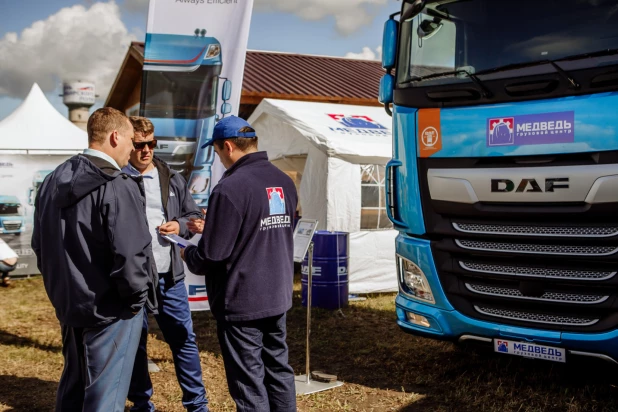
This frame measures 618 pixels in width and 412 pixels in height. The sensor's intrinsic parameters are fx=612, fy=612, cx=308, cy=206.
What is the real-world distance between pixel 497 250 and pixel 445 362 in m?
1.88

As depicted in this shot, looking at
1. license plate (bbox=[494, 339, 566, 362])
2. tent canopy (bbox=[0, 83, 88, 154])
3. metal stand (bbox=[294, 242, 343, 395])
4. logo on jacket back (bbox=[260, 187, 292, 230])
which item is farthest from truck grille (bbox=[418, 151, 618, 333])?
tent canopy (bbox=[0, 83, 88, 154])

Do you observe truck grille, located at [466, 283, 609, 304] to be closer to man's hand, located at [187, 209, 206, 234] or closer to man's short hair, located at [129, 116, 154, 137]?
man's hand, located at [187, 209, 206, 234]

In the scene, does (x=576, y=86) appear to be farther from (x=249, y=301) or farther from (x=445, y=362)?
(x=445, y=362)

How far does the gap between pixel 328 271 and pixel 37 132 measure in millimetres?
6918

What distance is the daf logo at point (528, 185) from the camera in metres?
3.95

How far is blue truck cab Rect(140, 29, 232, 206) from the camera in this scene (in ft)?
19.7

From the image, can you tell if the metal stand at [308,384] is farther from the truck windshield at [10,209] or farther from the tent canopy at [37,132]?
the truck windshield at [10,209]

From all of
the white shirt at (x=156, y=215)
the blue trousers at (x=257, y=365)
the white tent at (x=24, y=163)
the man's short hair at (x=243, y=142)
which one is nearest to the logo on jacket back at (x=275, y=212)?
the man's short hair at (x=243, y=142)

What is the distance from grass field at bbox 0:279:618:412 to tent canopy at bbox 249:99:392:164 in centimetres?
288

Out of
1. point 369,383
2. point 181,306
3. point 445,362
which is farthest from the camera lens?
point 445,362

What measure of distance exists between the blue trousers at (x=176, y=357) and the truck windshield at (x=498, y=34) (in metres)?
2.48

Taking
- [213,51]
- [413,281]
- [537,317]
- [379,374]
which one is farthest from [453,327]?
[213,51]

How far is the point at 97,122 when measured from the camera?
3.15 m

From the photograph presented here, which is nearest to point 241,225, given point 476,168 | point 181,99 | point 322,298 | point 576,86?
point 476,168
